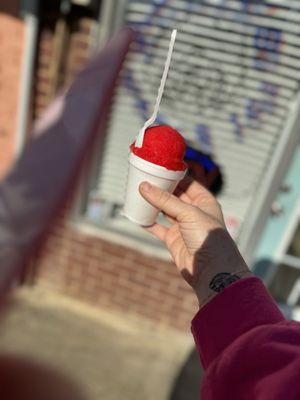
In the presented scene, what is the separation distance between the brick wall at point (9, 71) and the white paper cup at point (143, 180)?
125 centimetres

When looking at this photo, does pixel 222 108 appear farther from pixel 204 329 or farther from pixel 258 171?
pixel 204 329

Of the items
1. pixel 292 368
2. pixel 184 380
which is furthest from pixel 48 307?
pixel 292 368

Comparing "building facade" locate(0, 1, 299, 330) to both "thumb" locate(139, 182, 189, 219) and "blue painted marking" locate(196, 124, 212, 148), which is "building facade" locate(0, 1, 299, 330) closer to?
"blue painted marking" locate(196, 124, 212, 148)

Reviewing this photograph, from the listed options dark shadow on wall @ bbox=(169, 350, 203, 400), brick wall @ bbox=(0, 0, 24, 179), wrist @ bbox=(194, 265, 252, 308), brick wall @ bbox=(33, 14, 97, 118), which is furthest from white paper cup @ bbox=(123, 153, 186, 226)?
dark shadow on wall @ bbox=(169, 350, 203, 400)

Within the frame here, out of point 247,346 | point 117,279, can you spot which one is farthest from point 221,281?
point 117,279

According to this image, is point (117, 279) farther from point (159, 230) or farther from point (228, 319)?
point (228, 319)

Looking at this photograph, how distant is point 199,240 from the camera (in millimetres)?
1511

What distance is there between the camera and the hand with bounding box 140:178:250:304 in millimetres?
1389

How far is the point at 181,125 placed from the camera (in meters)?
2.94

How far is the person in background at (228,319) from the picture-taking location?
0.94m

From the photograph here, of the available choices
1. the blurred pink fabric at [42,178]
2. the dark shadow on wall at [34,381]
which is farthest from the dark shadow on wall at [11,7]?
the dark shadow on wall at [34,381]

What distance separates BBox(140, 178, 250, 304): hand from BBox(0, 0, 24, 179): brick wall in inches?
56.0

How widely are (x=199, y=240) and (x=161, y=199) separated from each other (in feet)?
0.66

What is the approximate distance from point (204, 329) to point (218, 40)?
2.00m
